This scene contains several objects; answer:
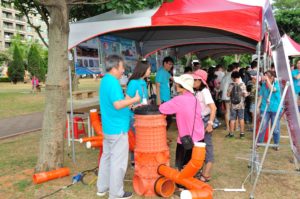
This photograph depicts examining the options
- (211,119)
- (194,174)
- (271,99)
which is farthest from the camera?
(271,99)

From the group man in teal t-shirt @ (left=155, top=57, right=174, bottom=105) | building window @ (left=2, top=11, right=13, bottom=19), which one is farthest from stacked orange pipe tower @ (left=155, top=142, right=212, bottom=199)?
building window @ (left=2, top=11, right=13, bottom=19)

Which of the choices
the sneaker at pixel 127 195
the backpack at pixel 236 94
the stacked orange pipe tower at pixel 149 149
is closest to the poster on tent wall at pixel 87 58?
the stacked orange pipe tower at pixel 149 149

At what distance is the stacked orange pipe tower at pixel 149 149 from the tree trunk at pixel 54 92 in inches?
61.3

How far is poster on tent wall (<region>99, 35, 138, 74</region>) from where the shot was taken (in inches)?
255

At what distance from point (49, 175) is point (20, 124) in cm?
611

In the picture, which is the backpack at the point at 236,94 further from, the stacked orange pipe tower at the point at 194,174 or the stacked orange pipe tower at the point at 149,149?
the stacked orange pipe tower at the point at 194,174

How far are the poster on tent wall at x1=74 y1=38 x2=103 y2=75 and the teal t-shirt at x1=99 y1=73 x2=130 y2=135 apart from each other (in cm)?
220

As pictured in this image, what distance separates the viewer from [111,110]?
3.55 metres

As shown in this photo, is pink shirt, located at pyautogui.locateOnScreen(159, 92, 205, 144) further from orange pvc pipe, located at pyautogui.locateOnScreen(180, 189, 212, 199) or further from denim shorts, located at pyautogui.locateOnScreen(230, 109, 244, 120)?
denim shorts, located at pyautogui.locateOnScreen(230, 109, 244, 120)

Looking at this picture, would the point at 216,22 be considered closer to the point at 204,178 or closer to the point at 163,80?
the point at 163,80

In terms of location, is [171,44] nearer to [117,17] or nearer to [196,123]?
[117,17]

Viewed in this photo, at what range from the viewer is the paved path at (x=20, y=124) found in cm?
861

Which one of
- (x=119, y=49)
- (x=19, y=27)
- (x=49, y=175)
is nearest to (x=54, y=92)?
(x=49, y=175)

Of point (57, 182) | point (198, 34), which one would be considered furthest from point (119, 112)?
point (198, 34)
